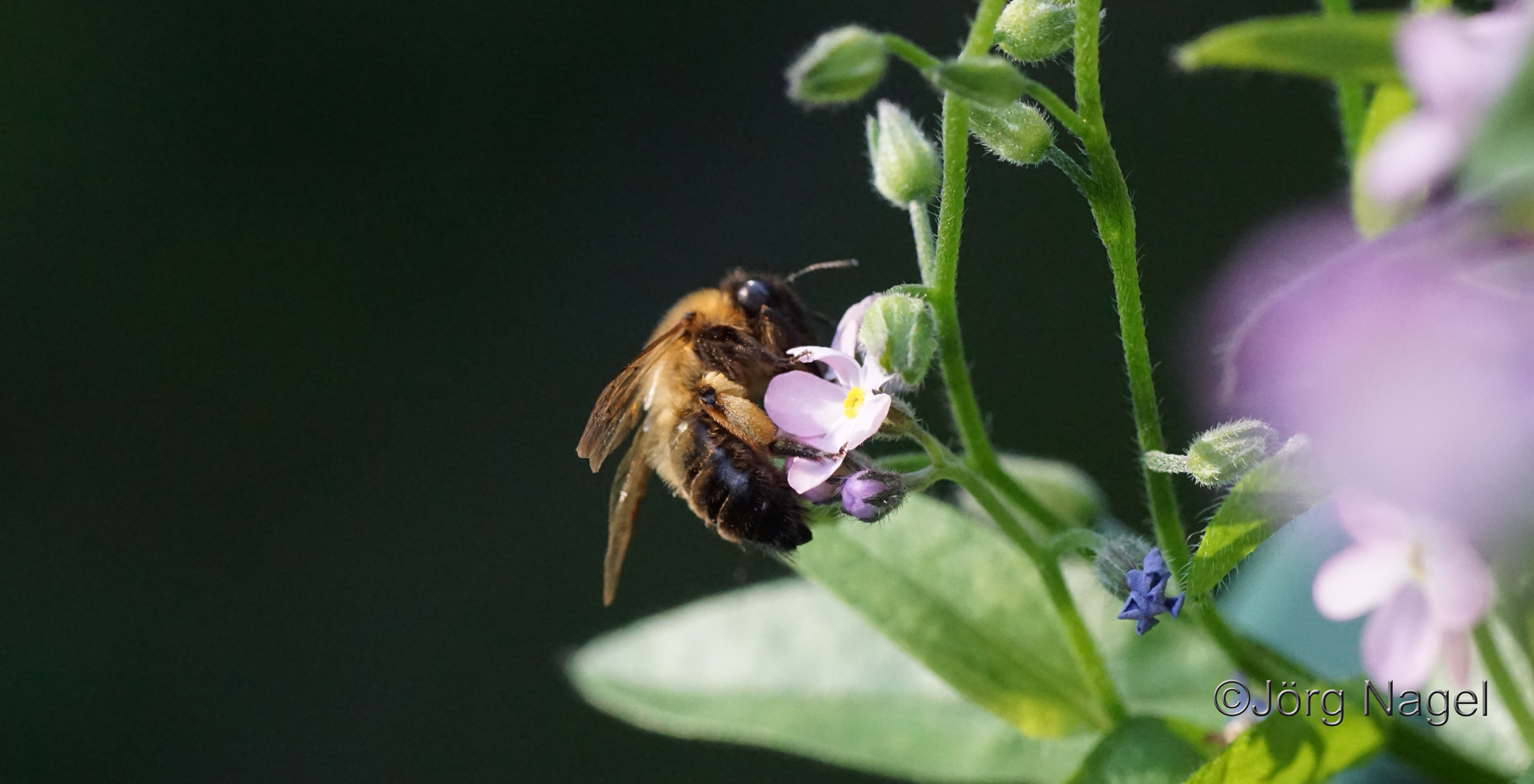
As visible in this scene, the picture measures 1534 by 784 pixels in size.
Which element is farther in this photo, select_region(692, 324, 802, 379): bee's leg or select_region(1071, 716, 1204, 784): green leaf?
select_region(692, 324, 802, 379): bee's leg

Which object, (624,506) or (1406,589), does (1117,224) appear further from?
(624,506)

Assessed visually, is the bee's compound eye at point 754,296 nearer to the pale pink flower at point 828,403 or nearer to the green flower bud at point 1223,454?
the pale pink flower at point 828,403

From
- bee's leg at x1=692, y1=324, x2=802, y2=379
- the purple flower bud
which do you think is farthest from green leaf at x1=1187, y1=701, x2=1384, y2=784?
bee's leg at x1=692, y1=324, x2=802, y2=379

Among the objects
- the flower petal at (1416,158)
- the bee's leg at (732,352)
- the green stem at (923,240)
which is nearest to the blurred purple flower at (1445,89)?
the flower petal at (1416,158)

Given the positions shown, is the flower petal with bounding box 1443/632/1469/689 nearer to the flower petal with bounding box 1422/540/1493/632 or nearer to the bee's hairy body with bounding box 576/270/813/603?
the flower petal with bounding box 1422/540/1493/632

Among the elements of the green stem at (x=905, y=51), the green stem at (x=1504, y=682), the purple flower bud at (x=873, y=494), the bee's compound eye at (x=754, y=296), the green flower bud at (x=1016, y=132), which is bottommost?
the green stem at (x=1504, y=682)

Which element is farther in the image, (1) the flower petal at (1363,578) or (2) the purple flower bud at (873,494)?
(2) the purple flower bud at (873,494)

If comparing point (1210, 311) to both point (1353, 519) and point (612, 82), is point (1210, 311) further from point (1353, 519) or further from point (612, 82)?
point (612, 82)
